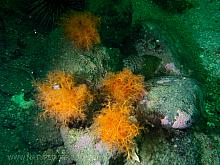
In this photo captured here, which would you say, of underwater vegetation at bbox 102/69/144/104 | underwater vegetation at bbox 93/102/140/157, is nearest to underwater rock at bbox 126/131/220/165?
underwater vegetation at bbox 93/102/140/157

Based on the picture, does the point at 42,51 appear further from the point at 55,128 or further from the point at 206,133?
the point at 206,133

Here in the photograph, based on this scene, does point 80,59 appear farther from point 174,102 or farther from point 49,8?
point 174,102

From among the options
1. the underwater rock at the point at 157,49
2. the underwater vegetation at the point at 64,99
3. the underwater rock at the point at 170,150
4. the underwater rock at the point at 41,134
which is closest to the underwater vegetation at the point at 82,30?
the underwater vegetation at the point at 64,99

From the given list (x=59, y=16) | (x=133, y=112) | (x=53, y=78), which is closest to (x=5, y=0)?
(x=59, y=16)

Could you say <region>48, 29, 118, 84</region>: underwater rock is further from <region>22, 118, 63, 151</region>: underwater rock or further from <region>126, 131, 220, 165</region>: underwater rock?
<region>126, 131, 220, 165</region>: underwater rock

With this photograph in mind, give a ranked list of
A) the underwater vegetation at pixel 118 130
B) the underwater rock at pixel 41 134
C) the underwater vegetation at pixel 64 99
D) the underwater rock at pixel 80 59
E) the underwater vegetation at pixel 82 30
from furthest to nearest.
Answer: the underwater vegetation at pixel 82 30, the underwater rock at pixel 80 59, the underwater rock at pixel 41 134, the underwater vegetation at pixel 64 99, the underwater vegetation at pixel 118 130

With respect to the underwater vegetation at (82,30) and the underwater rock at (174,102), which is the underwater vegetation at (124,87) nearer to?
the underwater rock at (174,102)

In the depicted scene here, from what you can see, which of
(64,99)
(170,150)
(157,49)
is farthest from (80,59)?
Answer: (170,150)
